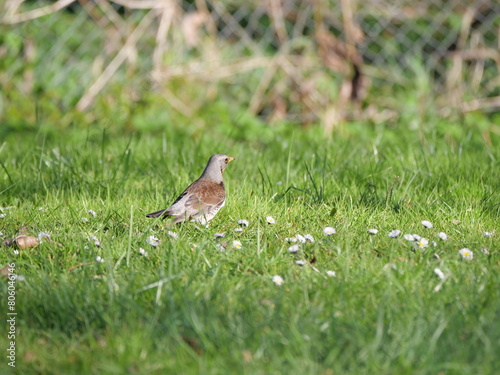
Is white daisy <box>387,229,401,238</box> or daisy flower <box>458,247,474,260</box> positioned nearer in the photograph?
daisy flower <box>458,247,474,260</box>

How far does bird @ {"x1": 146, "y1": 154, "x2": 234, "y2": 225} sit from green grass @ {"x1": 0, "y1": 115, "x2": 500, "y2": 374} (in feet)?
0.24

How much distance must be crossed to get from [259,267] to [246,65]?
483cm

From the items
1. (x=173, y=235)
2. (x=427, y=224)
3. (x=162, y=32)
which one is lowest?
(x=427, y=224)

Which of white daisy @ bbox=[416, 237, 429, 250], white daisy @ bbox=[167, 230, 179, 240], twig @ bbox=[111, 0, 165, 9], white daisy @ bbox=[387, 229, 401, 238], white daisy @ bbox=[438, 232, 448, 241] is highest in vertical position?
twig @ bbox=[111, 0, 165, 9]

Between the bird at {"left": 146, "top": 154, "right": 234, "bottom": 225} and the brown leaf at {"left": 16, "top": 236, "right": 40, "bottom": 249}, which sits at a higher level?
the brown leaf at {"left": 16, "top": 236, "right": 40, "bottom": 249}

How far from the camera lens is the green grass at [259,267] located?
2697 millimetres

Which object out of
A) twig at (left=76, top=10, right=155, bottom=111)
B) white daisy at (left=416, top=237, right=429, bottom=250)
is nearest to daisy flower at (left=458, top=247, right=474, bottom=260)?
white daisy at (left=416, top=237, right=429, bottom=250)

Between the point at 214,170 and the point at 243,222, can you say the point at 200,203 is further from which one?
the point at 214,170

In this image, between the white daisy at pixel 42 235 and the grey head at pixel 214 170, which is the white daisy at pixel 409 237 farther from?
the white daisy at pixel 42 235

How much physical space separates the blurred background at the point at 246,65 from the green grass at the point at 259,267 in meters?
1.85

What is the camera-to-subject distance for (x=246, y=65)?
8109 millimetres

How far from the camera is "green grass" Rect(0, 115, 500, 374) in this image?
270 cm

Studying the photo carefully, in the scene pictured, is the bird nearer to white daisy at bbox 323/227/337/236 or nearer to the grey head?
the grey head

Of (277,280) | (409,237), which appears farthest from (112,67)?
(277,280)
